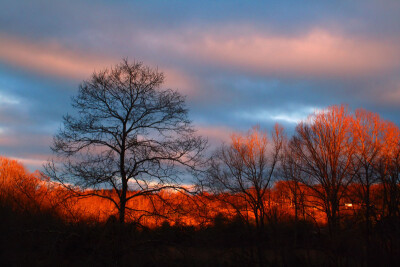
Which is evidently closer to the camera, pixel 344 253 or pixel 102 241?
pixel 102 241

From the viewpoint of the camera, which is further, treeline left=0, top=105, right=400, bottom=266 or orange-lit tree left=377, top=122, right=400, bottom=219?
orange-lit tree left=377, top=122, right=400, bottom=219

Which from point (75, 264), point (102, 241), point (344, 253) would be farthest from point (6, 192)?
point (344, 253)

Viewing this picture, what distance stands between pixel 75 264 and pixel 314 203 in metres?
30.8

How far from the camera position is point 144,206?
51.2ft

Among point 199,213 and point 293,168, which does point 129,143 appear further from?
point 293,168

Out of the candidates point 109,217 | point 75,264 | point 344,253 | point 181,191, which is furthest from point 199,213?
point 344,253

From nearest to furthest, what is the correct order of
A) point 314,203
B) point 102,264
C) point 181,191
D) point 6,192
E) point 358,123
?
point 181,191, point 102,264, point 6,192, point 358,123, point 314,203

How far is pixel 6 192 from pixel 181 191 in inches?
522

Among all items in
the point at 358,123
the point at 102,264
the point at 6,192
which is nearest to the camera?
the point at 102,264

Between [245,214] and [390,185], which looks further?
[245,214]

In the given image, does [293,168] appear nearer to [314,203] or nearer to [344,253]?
[314,203]

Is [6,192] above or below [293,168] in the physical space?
below

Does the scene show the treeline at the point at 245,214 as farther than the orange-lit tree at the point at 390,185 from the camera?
No


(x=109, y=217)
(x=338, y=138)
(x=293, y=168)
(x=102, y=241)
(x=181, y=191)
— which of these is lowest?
(x=102, y=241)
